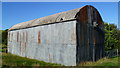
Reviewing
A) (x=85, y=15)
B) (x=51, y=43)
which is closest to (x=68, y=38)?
(x=51, y=43)

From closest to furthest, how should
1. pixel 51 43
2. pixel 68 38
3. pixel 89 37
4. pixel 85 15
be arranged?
pixel 68 38
pixel 85 15
pixel 89 37
pixel 51 43

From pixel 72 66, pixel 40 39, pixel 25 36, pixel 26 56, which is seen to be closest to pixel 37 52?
pixel 40 39

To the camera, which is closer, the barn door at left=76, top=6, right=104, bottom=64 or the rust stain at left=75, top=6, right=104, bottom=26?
the barn door at left=76, top=6, right=104, bottom=64

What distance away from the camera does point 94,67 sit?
8992 millimetres

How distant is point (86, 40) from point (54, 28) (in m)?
3.77

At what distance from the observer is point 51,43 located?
12.1 metres

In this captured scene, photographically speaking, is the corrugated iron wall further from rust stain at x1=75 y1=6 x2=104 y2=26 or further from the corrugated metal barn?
rust stain at x1=75 y1=6 x2=104 y2=26

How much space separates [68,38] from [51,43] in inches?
101

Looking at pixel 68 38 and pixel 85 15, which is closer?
pixel 68 38

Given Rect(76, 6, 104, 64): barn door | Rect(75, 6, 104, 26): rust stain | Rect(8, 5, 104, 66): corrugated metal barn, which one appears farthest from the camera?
Rect(75, 6, 104, 26): rust stain

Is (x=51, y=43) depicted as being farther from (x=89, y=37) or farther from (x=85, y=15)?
(x=85, y=15)

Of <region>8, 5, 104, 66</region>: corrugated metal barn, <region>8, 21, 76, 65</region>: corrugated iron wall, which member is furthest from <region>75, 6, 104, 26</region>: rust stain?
<region>8, 21, 76, 65</region>: corrugated iron wall

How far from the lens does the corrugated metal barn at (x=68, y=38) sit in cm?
1017

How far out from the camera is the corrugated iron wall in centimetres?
1023
